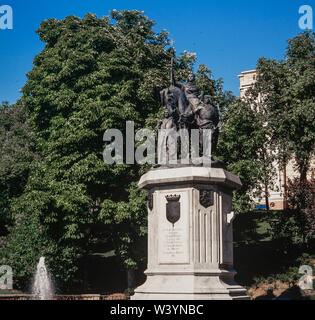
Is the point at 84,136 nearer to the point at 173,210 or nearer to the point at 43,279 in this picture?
the point at 43,279

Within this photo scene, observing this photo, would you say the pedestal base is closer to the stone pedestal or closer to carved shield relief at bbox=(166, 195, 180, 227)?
the stone pedestal

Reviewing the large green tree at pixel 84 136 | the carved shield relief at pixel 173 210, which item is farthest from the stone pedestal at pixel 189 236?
the large green tree at pixel 84 136

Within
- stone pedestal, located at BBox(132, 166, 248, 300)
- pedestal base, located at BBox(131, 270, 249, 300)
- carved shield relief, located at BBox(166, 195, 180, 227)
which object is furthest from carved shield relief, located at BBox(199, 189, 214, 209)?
pedestal base, located at BBox(131, 270, 249, 300)

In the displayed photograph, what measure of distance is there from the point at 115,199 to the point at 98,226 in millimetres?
1930

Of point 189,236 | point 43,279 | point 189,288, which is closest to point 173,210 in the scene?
point 189,236

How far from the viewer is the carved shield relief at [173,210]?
1455cm

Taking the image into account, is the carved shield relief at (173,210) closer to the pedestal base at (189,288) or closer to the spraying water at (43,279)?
the pedestal base at (189,288)

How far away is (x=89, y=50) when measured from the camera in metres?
31.0

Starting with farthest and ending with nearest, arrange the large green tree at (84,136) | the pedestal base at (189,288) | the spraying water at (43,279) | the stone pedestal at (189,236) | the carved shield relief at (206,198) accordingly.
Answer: the spraying water at (43,279), the large green tree at (84,136), the carved shield relief at (206,198), the stone pedestal at (189,236), the pedestal base at (189,288)

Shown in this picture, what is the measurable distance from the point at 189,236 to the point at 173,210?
795 millimetres

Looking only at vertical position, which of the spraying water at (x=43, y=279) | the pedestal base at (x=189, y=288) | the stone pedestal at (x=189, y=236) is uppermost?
the stone pedestal at (x=189, y=236)

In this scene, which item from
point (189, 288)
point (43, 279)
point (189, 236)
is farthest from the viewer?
point (43, 279)

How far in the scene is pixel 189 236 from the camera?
14297 millimetres
